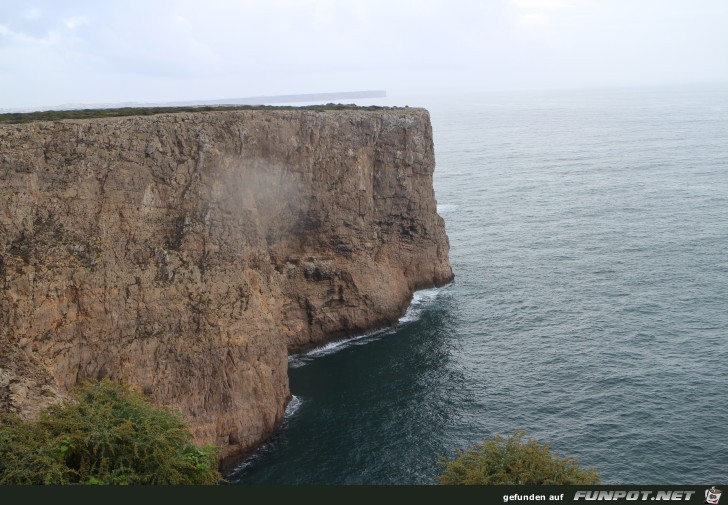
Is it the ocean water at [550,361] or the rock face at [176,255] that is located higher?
the rock face at [176,255]

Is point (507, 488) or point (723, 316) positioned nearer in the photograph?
point (507, 488)

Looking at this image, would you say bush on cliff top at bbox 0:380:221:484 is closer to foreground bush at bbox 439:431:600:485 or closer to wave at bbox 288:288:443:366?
foreground bush at bbox 439:431:600:485

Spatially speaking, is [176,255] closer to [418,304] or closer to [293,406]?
[293,406]

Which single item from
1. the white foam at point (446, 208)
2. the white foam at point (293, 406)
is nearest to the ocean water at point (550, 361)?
the white foam at point (293, 406)

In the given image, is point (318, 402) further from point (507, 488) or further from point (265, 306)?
point (507, 488)

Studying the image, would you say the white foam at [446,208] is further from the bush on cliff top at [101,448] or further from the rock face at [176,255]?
the bush on cliff top at [101,448]

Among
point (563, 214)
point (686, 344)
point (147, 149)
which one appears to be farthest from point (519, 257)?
point (147, 149)
